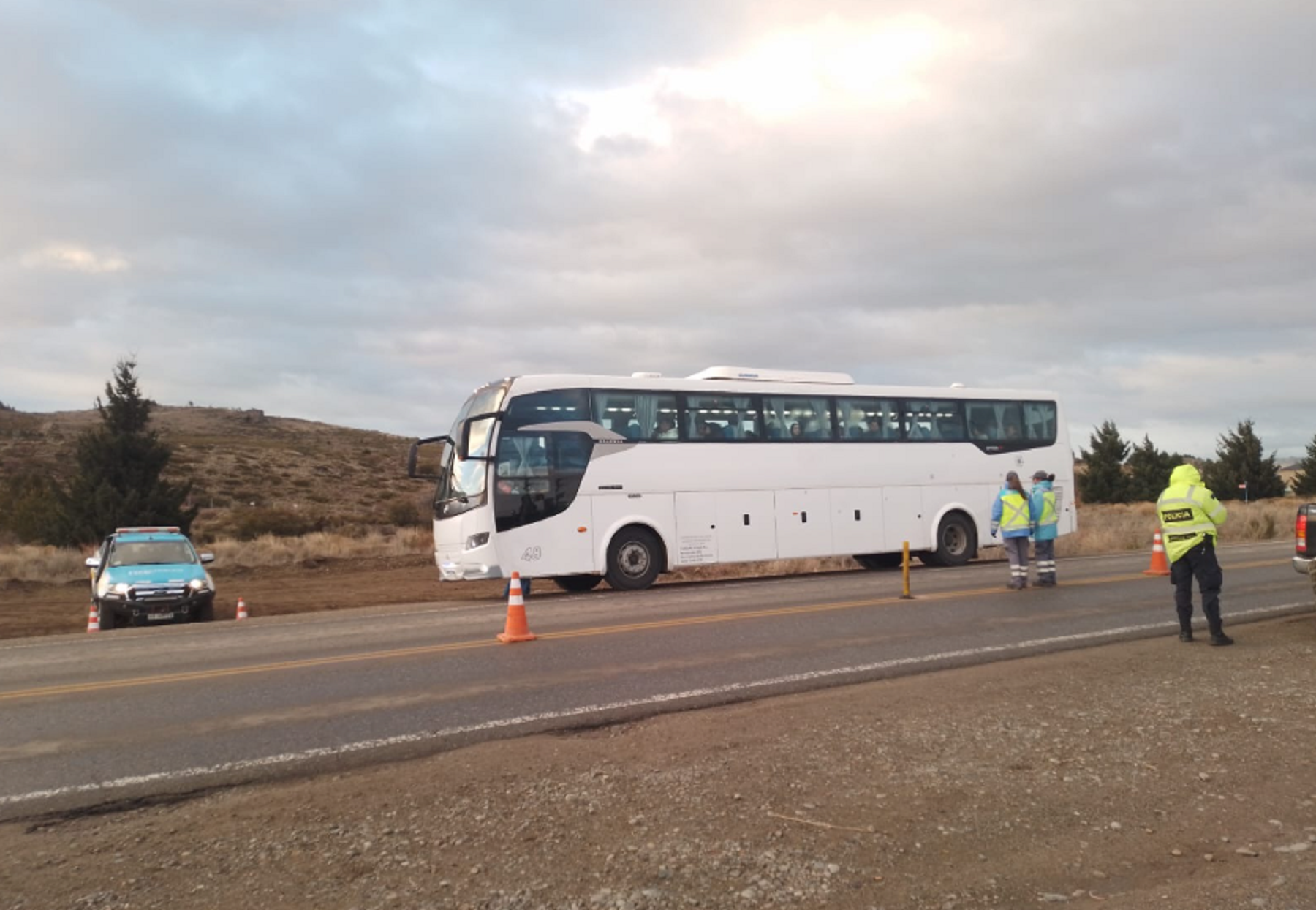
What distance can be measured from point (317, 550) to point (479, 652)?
2753cm

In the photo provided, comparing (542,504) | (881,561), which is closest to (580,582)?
(542,504)

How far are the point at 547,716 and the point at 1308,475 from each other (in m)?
62.7

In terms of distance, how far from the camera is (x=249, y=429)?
89.2 m

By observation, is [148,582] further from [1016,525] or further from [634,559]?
[1016,525]

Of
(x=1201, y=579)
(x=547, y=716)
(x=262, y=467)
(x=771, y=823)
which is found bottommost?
(x=771, y=823)

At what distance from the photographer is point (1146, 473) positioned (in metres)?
59.1

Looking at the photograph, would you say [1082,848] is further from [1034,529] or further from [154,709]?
[1034,529]

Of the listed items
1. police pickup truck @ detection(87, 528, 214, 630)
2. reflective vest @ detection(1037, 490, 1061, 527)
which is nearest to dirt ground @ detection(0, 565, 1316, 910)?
reflective vest @ detection(1037, 490, 1061, 527)

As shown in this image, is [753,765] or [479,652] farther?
[479,652]

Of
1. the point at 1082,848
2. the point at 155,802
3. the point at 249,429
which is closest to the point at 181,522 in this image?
the point at 155,802

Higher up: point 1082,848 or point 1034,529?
point 1034,529

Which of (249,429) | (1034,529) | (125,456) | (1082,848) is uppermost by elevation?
(249,429)

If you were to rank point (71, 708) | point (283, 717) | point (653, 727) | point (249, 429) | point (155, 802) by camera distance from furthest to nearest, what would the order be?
point (249, 429) → point (71, 708) → point (283, 717) → point (653, 727) → point (155, 802)

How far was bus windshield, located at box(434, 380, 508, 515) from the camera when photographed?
17016mm
